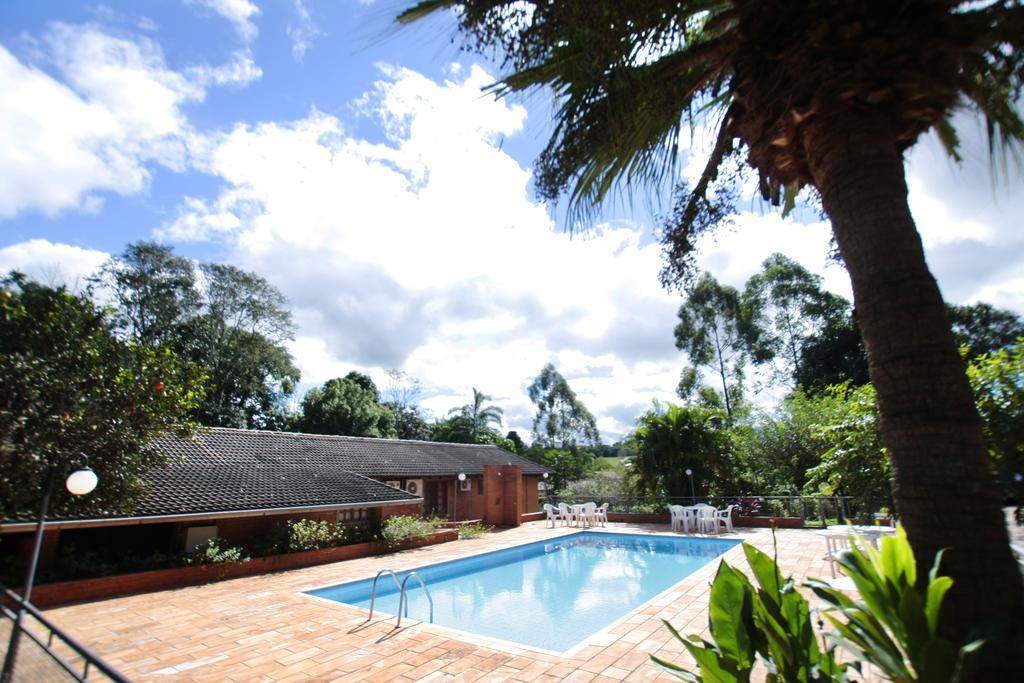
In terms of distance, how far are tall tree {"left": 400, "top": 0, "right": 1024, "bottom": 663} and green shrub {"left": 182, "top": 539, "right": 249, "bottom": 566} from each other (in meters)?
13.3

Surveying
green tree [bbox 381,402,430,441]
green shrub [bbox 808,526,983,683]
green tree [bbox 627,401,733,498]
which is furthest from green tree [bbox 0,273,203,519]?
green tree [bbox 381,402,430,441]

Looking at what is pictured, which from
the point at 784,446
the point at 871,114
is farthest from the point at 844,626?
the point at 784,446

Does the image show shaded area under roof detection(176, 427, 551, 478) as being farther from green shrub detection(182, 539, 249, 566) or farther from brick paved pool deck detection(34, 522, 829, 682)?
brick paved pool deck detection(34, 522, 829, 682)

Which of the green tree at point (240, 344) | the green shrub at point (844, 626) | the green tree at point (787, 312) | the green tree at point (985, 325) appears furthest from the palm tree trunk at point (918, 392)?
the green tree at point (985, 325)

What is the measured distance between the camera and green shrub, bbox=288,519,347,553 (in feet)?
44.9

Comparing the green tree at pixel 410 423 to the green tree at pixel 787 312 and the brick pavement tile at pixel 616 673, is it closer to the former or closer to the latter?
the green tree at pixel 787 312

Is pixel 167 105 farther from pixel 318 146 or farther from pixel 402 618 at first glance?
pixel 402 618

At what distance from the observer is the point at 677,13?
2.99 metres

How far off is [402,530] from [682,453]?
39.7ft

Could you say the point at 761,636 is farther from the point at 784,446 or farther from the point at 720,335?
the point at 720,335

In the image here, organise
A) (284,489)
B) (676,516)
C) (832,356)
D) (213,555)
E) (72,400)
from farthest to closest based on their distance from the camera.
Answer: (832,356), (676,516), (284,489), (213,555), (72,400)

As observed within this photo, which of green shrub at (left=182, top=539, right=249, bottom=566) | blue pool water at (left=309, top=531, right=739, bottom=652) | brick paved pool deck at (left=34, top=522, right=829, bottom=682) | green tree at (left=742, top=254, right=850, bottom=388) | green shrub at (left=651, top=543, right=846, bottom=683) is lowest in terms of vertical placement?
blue pool water at (left=309, top=531, right=739, bottom=652)

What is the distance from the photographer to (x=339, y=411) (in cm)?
3562

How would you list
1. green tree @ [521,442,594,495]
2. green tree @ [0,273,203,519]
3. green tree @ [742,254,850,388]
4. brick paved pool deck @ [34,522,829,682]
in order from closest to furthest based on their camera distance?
brick paved pool deck @ [34,522,829,682], green tree @ [0,273,203,519], green tree @ [742,254,850,388], green tree @ [521,442,594,495]
